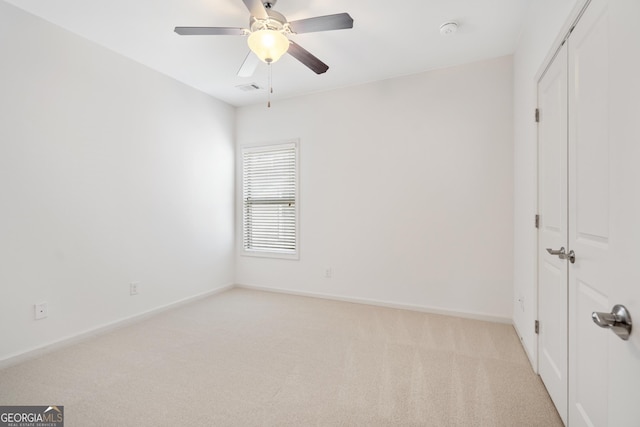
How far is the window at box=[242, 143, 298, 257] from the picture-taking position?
14.0 ft

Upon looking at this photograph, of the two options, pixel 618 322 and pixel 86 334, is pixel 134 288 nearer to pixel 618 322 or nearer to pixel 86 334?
pixel 86 334

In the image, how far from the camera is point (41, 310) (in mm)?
2465

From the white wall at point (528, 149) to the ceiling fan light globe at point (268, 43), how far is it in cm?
165

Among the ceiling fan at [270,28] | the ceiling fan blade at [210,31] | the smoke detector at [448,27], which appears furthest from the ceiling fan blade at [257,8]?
the smoke detector at [448,27]

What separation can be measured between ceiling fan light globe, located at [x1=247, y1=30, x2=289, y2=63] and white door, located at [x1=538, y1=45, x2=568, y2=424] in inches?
66.4

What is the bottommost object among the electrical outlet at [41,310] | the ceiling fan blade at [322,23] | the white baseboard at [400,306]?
the white baseboard at [400,306]

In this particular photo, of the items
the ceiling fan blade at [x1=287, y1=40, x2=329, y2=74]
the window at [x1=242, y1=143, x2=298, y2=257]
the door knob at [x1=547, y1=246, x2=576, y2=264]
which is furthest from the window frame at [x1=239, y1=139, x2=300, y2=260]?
the door knob at [x1=547, y1=246, x2=576, y2=264]

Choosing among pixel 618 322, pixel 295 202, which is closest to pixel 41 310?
pixel 295 202

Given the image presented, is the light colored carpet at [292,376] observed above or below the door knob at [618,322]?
below

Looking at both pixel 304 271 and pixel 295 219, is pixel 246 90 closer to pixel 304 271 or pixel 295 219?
pixel 295 219

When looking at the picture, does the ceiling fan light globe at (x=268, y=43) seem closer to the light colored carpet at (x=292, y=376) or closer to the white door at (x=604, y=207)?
the white door at (x=604, y=207)

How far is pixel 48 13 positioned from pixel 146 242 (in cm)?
218

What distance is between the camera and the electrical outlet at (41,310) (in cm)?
243

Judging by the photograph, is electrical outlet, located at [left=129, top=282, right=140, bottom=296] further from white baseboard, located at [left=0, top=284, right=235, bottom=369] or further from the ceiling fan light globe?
the ceiling fan light globe
